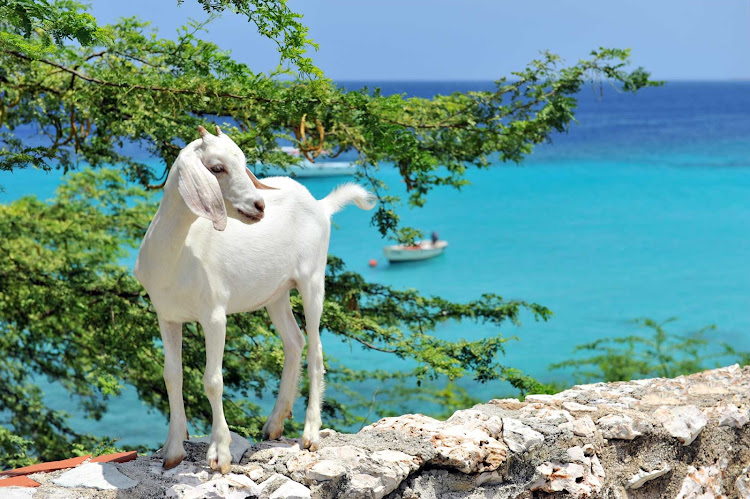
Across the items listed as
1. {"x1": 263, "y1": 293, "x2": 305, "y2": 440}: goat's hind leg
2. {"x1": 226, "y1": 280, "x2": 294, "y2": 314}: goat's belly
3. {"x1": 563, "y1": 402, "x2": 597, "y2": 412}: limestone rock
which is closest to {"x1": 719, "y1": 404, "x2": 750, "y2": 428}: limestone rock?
{"x1": 563, "y1": 402, "x2": 597, "y2": 412}: limestone rock

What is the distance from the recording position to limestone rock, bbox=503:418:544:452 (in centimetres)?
429

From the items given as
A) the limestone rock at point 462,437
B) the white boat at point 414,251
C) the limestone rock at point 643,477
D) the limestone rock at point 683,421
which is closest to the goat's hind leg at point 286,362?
the limestone rock at point 462,437

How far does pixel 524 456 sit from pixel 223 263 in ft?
6.25

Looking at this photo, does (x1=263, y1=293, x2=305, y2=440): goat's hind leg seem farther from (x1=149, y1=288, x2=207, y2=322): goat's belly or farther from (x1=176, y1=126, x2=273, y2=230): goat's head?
(x1=176, y1=126, x2=273, y2=230): goat's head

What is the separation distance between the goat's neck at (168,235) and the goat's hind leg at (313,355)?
0.80 meters

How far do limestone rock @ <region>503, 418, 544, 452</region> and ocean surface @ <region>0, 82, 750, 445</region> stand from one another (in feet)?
25.3

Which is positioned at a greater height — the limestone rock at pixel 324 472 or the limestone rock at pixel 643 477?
the limestone rock at pixel 324 472

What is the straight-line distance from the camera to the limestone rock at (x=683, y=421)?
4730mm

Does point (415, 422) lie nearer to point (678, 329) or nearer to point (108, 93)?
point (108, 93)

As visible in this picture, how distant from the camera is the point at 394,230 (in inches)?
277

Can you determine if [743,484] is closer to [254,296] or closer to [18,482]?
[254,296]

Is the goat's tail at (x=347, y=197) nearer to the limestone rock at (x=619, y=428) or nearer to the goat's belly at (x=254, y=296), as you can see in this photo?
the goat's belly at (x=254, y=296)

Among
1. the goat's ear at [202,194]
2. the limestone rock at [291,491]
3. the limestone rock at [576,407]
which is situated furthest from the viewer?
the limestone rock at [576,407]

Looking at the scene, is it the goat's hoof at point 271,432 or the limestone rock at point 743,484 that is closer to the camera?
the goat's hoof at point 271,432
